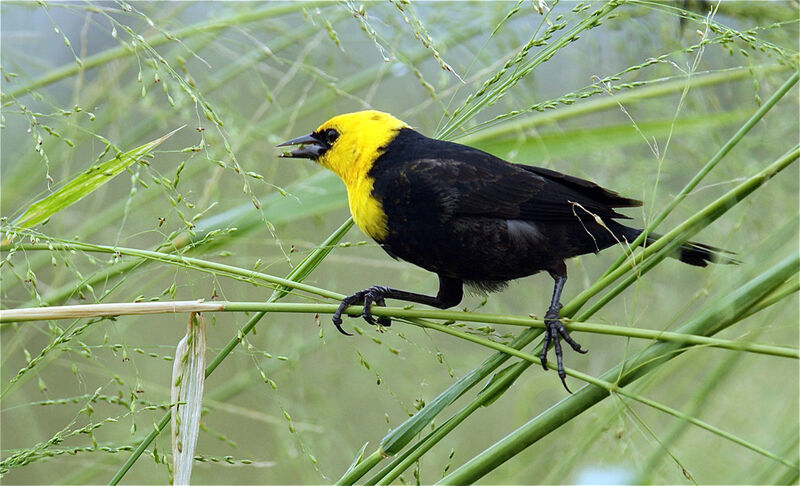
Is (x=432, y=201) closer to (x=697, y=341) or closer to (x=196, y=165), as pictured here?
(x=196, y=165)

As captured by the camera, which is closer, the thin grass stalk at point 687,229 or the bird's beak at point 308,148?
the thin grass stalk at point 687,229

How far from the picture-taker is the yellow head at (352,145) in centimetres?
267

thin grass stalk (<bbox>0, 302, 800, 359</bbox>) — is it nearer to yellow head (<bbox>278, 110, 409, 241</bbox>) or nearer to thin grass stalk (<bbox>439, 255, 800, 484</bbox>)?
thin grass stalk (<bbox>439, 255, 800, 484</bbox>)

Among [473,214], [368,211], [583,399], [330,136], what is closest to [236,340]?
[583,399]

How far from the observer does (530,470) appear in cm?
255

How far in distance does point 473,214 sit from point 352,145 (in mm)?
552

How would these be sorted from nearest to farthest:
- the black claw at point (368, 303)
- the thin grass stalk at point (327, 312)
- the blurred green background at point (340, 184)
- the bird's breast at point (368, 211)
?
the thin grass stalk at point (327, 312)
the blurred green background at point (340, 184)
the black claw at point (368, 303)
the bird's breast at point (368, 211)

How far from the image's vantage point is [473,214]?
8.21ft

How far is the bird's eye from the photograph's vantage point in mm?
2828

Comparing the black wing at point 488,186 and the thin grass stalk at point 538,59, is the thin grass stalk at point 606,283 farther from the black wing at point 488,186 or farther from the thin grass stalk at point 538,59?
the black wing at point 488,186

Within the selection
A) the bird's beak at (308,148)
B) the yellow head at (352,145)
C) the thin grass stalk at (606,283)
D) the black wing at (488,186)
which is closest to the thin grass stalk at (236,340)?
the thin grass stalk at (606,283)

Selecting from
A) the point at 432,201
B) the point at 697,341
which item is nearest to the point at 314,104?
the point at 432,201

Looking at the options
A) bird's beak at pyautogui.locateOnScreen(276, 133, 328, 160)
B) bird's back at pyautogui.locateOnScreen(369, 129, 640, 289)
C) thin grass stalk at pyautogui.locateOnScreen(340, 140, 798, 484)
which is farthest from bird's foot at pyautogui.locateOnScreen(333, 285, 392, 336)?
thin grass stalk at pyautogui.locateOnScreen(340, 140, 798, 484)

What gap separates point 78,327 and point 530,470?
5.10 ft
